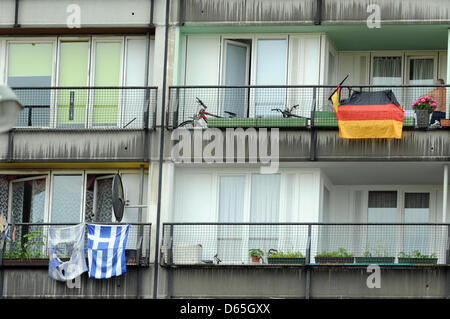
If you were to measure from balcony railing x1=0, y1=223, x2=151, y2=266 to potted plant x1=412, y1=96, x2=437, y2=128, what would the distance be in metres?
6.37

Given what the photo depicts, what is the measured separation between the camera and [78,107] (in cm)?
2798

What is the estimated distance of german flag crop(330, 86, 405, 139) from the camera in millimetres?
26266

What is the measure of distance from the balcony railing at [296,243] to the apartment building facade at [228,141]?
4 cm

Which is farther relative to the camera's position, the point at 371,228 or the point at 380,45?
the point at 380,45

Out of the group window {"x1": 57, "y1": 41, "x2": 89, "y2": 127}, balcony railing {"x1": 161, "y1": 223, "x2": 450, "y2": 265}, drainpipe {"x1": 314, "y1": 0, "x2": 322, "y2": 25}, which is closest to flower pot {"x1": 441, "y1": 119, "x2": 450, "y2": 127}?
balcony railing {"x1": 161, "y1": 223, "x2": 450, "y2": 265}

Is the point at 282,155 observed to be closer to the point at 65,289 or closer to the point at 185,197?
the point at 185,197

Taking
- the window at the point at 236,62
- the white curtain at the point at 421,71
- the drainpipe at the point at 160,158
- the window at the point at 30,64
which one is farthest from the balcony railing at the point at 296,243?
the window at the point at 30,64

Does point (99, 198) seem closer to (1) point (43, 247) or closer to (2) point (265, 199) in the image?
(1) point (43, 247)

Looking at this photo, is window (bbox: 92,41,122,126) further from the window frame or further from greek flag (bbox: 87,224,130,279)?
greek flag (bbox: 87,224,130,279)

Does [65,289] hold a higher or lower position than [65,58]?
lower

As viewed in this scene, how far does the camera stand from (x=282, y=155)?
26.7 m
